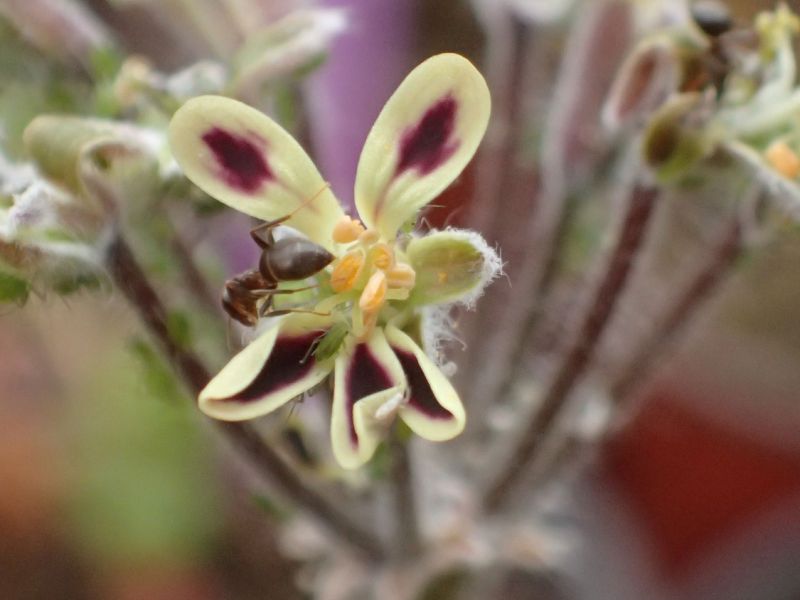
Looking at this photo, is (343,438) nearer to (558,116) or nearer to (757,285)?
(558,116)

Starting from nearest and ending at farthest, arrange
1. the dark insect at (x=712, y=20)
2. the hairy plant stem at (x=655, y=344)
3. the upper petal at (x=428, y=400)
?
the upper petal at (x=428, y=400) < the dark insect at (x=712, y=20) < the hairy plant stem at (x=655, y=344)

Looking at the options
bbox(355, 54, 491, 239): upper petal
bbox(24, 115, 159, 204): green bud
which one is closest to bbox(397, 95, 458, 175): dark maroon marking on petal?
bbox(355, 54, 491, 239): upper petal

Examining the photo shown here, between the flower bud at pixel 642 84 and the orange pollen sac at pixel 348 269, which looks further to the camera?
the flower bud at pixel 642 84

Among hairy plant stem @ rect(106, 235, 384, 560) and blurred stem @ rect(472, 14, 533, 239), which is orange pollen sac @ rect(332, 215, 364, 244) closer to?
hairy plant stem @ rect(106, 235, 384, 560)

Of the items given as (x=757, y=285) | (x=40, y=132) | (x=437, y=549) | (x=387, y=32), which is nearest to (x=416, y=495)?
(x=437, y=549)

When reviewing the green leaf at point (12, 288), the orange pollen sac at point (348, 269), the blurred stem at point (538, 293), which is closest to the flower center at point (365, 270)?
the orange pollen sac at point (348, 269)

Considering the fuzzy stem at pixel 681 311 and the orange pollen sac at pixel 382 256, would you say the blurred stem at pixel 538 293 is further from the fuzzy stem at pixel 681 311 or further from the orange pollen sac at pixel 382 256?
the orange pollen sac at pixel 382 256
